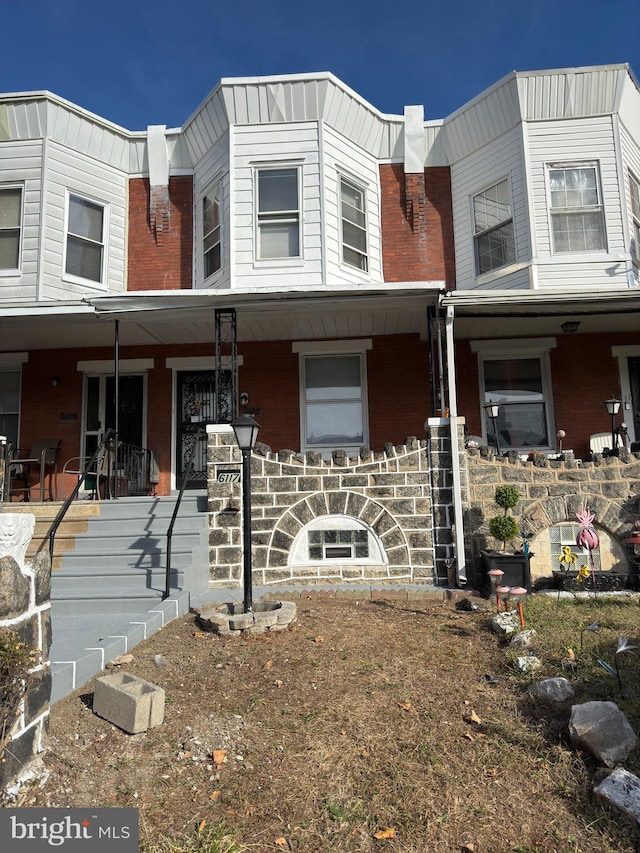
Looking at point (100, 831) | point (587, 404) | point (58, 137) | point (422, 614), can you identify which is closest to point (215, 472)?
point (422, 614)

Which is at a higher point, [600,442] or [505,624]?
[600,442]

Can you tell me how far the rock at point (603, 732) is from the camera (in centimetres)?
287

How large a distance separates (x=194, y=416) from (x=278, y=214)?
3.79 meters

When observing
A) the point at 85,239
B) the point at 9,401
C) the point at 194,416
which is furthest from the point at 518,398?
the point at 9,401

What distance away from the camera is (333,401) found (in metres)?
10.2

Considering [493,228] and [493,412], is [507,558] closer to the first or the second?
[493,412]

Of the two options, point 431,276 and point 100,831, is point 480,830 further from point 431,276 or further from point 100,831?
point 431,276

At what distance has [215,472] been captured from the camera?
24.6 ft

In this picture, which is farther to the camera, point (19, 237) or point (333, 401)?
point (19, 237)

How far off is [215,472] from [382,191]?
669 cm

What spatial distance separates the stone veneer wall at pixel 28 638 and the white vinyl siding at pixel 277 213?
312 inches

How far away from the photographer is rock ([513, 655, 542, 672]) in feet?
13.1

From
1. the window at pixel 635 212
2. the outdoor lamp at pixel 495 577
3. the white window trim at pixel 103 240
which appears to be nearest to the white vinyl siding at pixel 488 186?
the window at pixel 635 212
